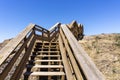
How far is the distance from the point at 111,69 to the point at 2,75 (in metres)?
7.46

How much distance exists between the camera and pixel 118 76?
8938 millimetres

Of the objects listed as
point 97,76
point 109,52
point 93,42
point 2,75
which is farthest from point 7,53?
point 93,42

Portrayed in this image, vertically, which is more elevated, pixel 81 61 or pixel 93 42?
pixel 93 42

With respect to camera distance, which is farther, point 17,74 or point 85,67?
point 17,74

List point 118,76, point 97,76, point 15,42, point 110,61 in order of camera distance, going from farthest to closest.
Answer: point 110,61 < point 118,76 < point 15,42 < point 97,76

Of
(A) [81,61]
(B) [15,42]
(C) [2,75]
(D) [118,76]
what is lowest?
(D) [118,76]

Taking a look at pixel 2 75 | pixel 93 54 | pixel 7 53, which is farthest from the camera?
pixel 93 54

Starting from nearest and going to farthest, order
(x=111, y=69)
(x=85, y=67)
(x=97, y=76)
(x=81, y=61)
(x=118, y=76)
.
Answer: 1. (x=97, y=76)
2. (x=85, y=67)
3. (x=81, y=61)
4. (x=118, y=76)
5. (x=111, y=69)

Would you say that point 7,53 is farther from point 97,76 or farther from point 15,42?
point 97,76

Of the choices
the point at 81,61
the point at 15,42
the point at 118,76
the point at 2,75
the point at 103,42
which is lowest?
the point at 118,76

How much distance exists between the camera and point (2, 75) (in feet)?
11.1

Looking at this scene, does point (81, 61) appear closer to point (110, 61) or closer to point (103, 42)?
point (110, 61)

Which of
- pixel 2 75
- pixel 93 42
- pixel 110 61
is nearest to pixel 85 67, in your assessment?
pixel 2 75

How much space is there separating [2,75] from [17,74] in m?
1.39
